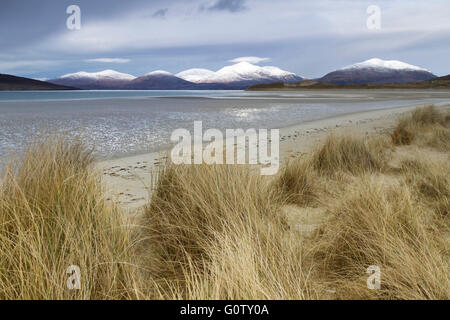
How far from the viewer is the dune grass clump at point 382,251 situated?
184 centimetres

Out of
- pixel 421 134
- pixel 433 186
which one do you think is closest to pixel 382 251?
pixel 433 186

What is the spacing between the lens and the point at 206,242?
2240 mm

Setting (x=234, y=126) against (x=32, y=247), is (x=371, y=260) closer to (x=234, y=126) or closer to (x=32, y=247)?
(x=32, y=247)

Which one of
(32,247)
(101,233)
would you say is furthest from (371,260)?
(32,247)

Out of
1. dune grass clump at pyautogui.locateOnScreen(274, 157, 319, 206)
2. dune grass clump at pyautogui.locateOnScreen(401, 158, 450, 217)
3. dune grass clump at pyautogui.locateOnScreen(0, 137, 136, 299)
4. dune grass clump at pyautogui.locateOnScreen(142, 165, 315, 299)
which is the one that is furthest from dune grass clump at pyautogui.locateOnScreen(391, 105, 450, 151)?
dune grass clump at pyautogui.locateOnScreen(0, 137, 136, 299)

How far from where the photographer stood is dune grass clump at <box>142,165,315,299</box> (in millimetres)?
1720

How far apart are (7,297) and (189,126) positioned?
10943 mm

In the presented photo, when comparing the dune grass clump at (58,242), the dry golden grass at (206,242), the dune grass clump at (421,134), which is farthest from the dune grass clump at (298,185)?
the dune grass clump at (421,134)

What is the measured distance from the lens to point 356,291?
1.95m

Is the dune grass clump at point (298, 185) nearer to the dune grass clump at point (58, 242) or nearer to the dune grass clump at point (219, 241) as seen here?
the dune grass clump at point (219, 241)

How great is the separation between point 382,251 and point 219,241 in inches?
45.0

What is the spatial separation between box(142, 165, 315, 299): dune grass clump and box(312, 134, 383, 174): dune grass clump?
7.26 feet

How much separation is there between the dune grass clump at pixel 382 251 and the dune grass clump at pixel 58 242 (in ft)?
4.62

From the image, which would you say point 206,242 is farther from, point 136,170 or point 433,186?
point 136,170
